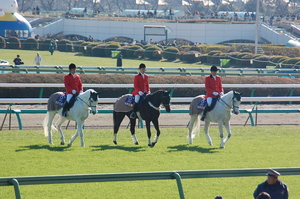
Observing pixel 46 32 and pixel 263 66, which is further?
pixel 46 32

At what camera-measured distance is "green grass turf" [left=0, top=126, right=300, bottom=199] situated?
25.6 feet

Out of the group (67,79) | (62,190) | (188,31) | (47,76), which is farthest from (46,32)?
(62,190)

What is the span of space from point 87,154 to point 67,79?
82.1 inches

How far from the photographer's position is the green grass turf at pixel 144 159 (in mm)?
7801

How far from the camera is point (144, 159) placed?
10148 mm

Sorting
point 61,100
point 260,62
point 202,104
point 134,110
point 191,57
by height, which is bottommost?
point 191,57

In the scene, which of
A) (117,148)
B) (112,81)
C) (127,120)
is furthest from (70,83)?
(112,81)

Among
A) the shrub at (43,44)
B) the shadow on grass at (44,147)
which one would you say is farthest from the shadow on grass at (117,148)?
the shrub at (43,44)

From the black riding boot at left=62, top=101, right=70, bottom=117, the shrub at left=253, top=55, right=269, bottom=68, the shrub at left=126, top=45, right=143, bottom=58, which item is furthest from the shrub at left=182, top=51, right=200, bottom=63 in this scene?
the black riding boot at left=62, top=101, right=70, bottom=117

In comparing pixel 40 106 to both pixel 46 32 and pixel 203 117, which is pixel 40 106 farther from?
pixel 46 32

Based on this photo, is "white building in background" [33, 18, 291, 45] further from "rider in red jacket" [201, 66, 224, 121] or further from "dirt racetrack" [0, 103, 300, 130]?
"rider in red jacket" [201, 66, 224, 121]

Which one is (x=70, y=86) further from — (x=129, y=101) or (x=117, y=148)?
(x=117, y=148)

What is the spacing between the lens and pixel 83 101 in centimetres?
1155

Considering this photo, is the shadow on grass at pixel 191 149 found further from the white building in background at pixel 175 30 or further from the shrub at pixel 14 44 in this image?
the white building in background at pixel 175 30
